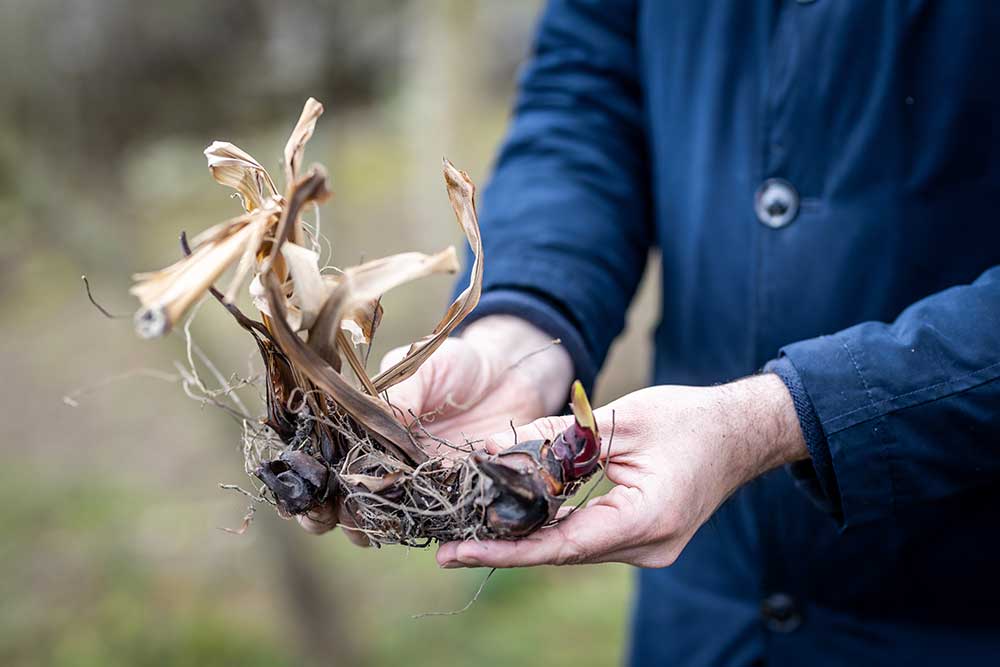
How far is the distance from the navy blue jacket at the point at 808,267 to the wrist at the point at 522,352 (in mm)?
26

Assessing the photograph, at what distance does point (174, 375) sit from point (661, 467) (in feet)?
3.33

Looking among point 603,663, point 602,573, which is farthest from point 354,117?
point 603,663

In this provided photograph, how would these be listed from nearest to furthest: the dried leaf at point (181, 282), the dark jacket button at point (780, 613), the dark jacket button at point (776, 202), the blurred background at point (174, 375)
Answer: the dried leaf at point (181, 282), the dark jacket button at point (776, 202), the dark jacket button at point (780, 613), the blurred background at point (174, 375)

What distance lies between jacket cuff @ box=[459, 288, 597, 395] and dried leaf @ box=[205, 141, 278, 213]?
0.41 m

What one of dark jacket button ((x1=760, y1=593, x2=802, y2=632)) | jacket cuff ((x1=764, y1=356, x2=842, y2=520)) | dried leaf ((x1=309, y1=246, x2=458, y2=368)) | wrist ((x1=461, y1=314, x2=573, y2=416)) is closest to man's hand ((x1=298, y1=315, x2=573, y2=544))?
wrist ((x1=461, y1=314, x2=573, y2=416))

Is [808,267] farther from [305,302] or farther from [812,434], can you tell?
[305,302]

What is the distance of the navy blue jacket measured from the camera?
1.09 meters

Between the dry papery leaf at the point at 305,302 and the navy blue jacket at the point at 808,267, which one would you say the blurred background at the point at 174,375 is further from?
the navy blue jacket at the point at 808,267

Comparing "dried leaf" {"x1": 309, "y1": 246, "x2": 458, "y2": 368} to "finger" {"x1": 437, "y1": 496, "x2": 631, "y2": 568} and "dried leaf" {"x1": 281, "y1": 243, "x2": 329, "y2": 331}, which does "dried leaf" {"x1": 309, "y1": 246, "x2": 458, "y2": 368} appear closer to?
"dried leaf" {"x1": 281, "y1": 243, "x2": 329, "y2": 331}

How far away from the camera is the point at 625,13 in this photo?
163cm

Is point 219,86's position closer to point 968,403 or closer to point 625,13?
point 625,13

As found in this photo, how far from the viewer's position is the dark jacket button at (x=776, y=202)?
136 centimetres

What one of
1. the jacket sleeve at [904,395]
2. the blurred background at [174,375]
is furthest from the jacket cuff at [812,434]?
the blurred background at [174,375]

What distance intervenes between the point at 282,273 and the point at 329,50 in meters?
4.82
